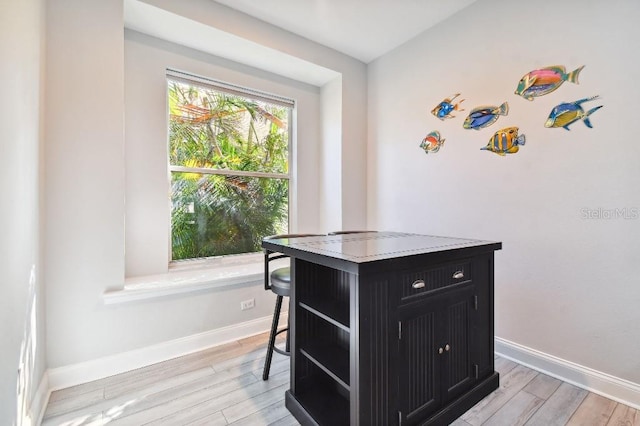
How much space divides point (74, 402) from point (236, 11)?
3062 mm

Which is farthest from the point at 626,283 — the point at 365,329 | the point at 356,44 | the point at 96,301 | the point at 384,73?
the point at 96,301

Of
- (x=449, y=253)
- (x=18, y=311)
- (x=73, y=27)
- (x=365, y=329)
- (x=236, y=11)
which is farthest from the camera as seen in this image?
(x=236, y=11)

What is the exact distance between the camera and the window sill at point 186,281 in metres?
1.99

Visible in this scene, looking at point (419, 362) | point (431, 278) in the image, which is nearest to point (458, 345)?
point (419, 362)

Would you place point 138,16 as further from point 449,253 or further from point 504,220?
point 504,220

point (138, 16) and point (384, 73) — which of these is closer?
point (138, 16)

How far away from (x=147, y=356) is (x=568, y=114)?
3.39 metres

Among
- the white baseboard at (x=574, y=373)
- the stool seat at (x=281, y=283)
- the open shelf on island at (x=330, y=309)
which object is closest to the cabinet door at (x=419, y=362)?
the open shelf on island at (x=330, y=309)

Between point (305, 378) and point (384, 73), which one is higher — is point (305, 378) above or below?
below

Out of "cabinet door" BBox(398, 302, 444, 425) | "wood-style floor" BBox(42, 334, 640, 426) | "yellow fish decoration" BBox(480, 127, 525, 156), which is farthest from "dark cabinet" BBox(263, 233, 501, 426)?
"yellow fish decoration" BBox(480, 127, 525, 156)

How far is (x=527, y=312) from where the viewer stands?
209 centimetres

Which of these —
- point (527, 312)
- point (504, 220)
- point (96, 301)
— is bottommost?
point (527, 312)

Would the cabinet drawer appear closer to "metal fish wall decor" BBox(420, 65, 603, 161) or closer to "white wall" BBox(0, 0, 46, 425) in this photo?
"metal fish wall decor" BBox(420, 65, 603, 161)

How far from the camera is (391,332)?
123 cm
